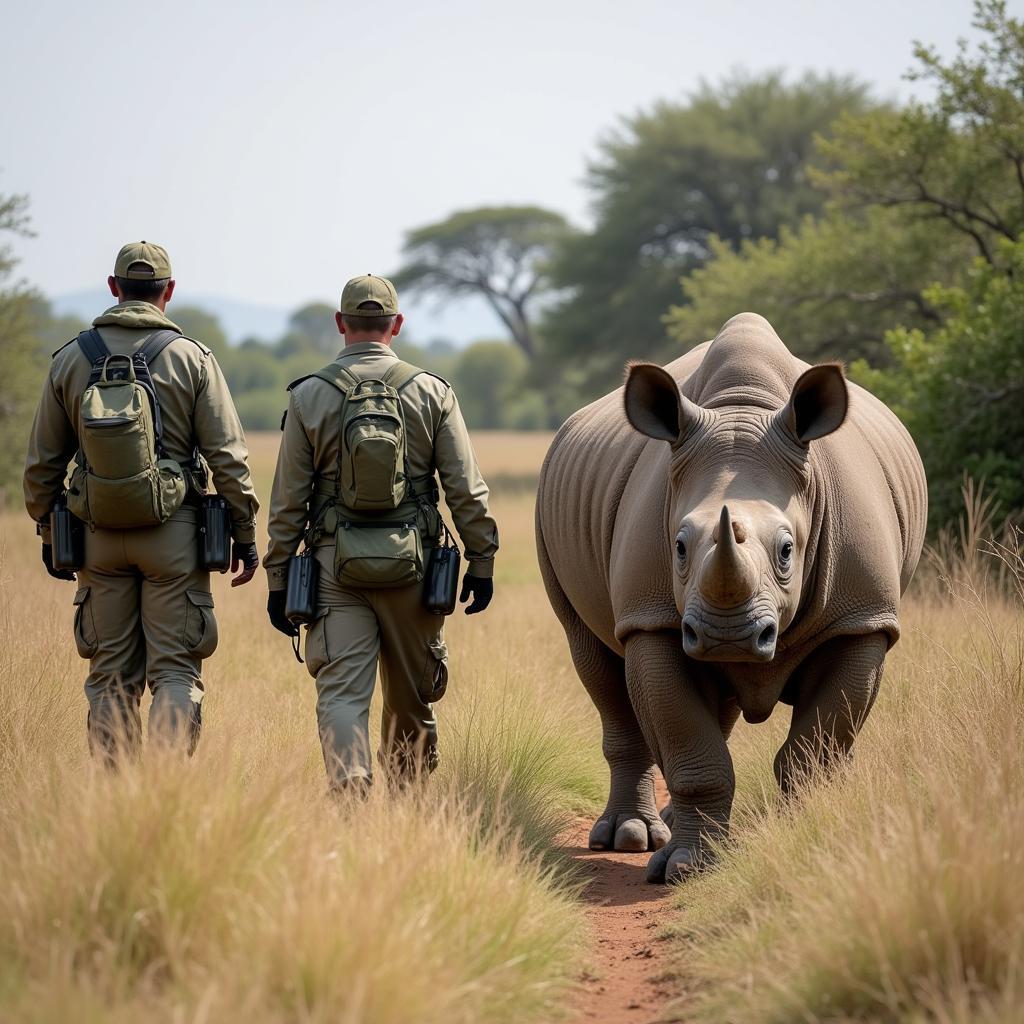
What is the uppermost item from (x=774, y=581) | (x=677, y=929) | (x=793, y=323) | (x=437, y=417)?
(x=793, y=323)

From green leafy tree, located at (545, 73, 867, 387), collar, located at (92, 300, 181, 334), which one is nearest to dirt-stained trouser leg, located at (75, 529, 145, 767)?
collar, located at (92, 300, 181, 334)

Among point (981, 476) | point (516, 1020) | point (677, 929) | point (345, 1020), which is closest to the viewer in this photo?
point (345, 1020)

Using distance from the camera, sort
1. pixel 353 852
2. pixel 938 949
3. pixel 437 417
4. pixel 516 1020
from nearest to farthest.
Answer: pixel 938 949
pixel 516 1020
pixel 353 852
pixel 437 417

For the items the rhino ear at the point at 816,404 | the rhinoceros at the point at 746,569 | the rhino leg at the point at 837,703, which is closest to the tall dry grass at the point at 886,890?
the rhino leg at the point at 837,703

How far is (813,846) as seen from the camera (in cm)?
457

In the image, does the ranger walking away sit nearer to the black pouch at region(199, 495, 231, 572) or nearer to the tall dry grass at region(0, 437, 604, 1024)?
the black pouch at region(199, 495, 231, 572)

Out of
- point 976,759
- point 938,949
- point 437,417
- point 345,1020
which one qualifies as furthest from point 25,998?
point 437,417

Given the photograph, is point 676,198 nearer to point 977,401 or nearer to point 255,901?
point 977,401

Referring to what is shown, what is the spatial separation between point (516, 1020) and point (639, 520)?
2348mm

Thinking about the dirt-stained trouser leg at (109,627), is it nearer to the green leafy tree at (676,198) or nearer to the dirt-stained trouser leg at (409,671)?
the dirt-stained trouser leg at (409,671)

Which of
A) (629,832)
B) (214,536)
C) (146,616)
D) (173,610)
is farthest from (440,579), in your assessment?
(629,832)

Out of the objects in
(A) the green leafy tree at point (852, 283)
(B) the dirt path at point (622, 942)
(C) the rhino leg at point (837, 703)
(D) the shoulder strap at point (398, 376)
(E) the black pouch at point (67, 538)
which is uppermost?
(A) the green leafy tree at point (852, 283)

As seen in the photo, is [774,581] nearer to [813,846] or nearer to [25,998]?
[813,846]

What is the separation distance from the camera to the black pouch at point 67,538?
568 centimetres
